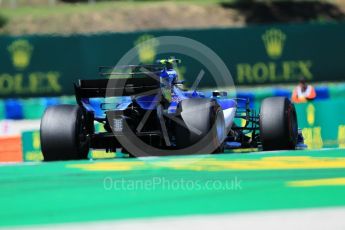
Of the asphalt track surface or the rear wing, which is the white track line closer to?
the asphalt track surface

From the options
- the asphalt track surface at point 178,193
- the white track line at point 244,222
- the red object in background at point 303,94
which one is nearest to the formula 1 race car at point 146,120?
the asphalt track surface at point 178,193

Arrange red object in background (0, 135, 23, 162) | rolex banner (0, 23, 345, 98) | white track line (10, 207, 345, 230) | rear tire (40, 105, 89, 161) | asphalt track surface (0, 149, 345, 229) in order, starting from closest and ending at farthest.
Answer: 1. white track line (10, 207, 345, 230)
2. asphalt track surface (0, 149, 345, 229)
3. rear tire (40, 105, 89, 161)
4. red object in background (0, 135, 23, 162)
5. rolex banner (0, 23, 345, 98)

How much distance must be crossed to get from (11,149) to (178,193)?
649cm

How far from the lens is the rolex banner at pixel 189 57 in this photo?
21.8 metres

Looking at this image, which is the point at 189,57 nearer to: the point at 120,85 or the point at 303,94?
the point at 303,94

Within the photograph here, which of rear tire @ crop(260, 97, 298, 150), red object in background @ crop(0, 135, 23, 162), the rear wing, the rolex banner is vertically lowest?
red object in background @ crop(0, 135, 23, 162)

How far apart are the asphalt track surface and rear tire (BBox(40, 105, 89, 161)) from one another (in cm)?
129

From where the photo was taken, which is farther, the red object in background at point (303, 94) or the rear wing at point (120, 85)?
the red object in background at point (303, 94)

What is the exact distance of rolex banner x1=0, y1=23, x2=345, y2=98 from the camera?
21.8 meters

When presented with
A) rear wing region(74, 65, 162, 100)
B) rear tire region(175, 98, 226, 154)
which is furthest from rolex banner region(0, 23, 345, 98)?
rear tire region(175, 98, 226, 154)

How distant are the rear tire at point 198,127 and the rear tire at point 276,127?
0.70m

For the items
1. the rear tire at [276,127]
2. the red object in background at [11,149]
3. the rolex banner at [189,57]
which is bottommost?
the red object in background at [11,149]

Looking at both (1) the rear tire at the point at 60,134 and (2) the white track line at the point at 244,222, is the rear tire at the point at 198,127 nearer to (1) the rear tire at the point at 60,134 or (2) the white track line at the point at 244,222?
(1) the rear tire at the point at 60,134

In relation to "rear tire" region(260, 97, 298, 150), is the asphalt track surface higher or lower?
lower
